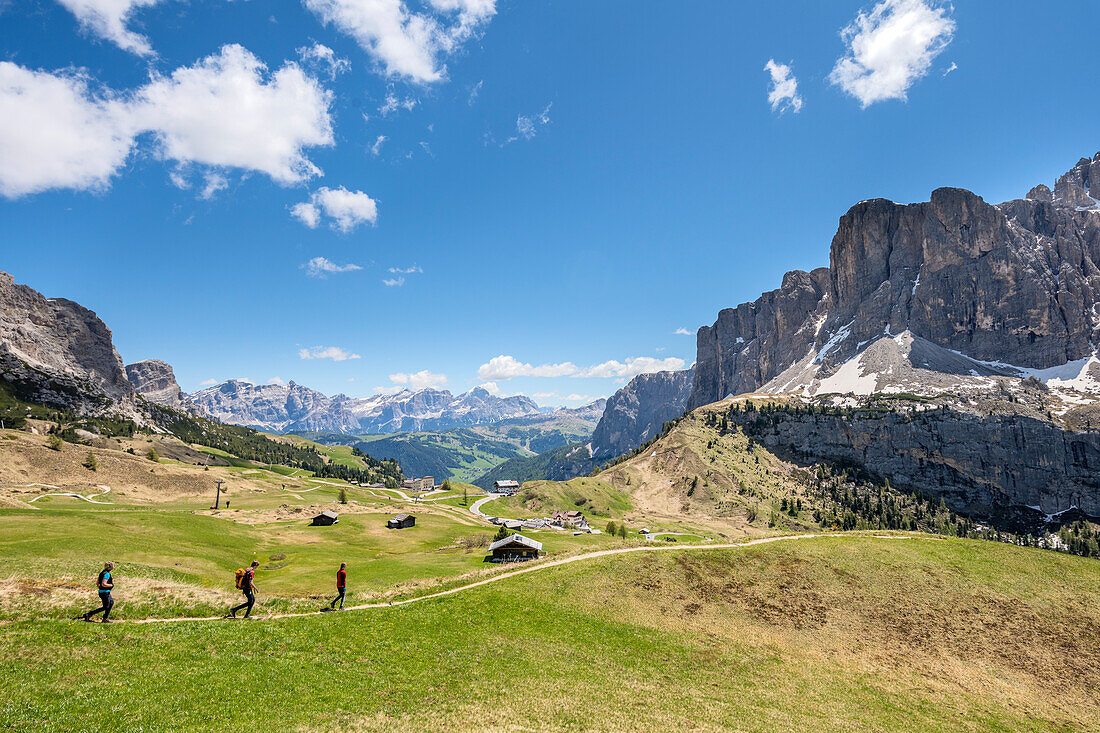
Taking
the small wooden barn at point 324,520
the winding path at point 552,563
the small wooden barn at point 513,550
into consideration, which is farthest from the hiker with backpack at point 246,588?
the small wooden barn at point 324,520

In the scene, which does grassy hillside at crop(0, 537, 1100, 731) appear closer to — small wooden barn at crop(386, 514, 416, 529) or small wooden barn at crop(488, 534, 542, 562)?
small wooden barn at crop(488, 534, 542, 562)

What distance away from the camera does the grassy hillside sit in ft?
59.2

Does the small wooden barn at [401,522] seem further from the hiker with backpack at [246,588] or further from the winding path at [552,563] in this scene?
the hiker with backpack at [246,588]

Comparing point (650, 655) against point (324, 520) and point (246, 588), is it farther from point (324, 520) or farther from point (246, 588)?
point (324, 520)

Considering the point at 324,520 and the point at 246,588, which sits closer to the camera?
the point at 246,588

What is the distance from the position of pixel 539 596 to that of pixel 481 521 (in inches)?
4085

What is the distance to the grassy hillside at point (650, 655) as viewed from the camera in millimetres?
18031

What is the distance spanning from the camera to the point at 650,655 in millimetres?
27938

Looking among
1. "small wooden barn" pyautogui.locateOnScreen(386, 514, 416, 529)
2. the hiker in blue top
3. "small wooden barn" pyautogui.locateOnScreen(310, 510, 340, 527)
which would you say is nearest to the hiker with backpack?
the hiker in blue top

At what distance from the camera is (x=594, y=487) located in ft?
639

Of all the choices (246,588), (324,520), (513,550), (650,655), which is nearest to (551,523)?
(324,520)

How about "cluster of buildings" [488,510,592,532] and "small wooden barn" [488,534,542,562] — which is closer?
"small wooden barn" [488,534,542,562]

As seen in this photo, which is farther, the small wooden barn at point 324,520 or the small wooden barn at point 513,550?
the small wooden barn at point 324,520

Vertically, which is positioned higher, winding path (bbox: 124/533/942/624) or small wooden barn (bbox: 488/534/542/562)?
winding path (bbox: 124/533/942/624)
